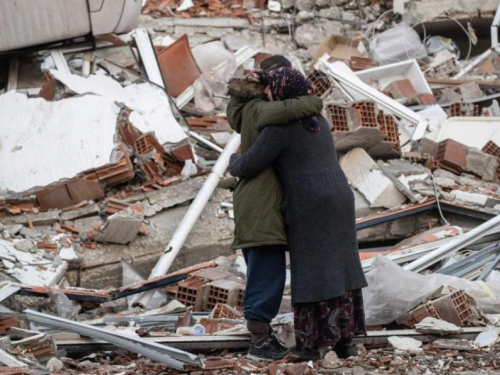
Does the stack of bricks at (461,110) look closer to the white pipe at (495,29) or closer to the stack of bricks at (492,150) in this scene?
the stack of bricks at (492,150)

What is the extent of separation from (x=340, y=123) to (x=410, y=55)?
4.28m

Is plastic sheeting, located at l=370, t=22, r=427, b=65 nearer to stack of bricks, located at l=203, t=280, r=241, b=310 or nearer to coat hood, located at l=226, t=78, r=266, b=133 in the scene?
stack of bricks, located at l=203, t=280, r=241, b=310

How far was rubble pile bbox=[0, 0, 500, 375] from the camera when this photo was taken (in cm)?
576

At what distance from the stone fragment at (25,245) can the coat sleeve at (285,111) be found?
10.5ft

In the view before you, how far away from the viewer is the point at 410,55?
12875mm

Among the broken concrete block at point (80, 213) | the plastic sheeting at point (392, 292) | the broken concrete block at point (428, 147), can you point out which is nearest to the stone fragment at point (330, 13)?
the broken concrete block at point (428, 147)

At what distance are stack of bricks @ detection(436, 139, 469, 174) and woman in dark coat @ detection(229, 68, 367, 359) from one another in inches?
169

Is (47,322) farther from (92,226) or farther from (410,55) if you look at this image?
(410,55)

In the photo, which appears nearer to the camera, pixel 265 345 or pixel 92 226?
pixel 265 345

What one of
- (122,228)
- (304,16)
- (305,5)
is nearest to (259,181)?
(122,228)

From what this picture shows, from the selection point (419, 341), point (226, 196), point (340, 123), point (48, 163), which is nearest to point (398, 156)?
point (340, 123)

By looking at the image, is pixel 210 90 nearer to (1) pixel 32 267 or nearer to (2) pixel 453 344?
(1) pixel 32 267

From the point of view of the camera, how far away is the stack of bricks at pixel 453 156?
9578mm

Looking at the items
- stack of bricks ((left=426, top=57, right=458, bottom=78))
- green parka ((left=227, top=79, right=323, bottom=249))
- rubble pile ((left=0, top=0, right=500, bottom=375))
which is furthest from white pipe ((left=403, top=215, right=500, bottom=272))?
stack of bricks ((left=426, top=57, right=458, bottom=78))
